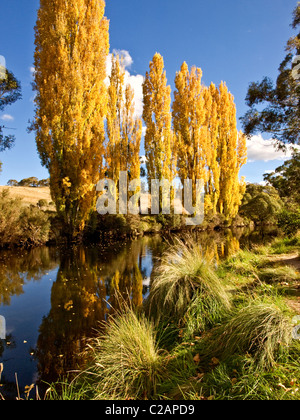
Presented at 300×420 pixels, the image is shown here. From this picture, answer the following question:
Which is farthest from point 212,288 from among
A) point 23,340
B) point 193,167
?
point 193,167

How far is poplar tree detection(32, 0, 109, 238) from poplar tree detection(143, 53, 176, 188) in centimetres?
555

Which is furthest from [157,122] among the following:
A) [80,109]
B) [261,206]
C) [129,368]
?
[129,368]

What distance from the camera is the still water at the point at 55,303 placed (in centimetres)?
299

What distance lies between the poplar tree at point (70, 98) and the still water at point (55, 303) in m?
4.07

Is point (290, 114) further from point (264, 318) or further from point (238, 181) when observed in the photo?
point (238, 181)

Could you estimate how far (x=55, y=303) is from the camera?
5.00 meters

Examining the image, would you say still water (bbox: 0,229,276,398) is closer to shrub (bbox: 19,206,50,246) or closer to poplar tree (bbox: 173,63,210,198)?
shrub (bbox: 19,206,50,246)

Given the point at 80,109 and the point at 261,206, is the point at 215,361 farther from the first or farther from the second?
the point at 261,206

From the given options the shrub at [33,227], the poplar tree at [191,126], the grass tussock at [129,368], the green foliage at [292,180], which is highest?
the poplar tree at [191,126]

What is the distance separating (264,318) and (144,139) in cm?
1729

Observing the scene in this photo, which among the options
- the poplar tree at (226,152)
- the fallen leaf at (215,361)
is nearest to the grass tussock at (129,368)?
the fallen leaf at (215,361)

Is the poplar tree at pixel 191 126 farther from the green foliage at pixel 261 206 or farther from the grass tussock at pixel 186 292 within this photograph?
the grass tussock at pixel 186 292

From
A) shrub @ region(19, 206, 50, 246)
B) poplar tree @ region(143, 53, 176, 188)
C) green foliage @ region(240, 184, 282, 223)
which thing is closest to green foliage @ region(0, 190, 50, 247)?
shrub @ region(19, 206, 50, 246)

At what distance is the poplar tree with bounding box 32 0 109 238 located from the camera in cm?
1194
